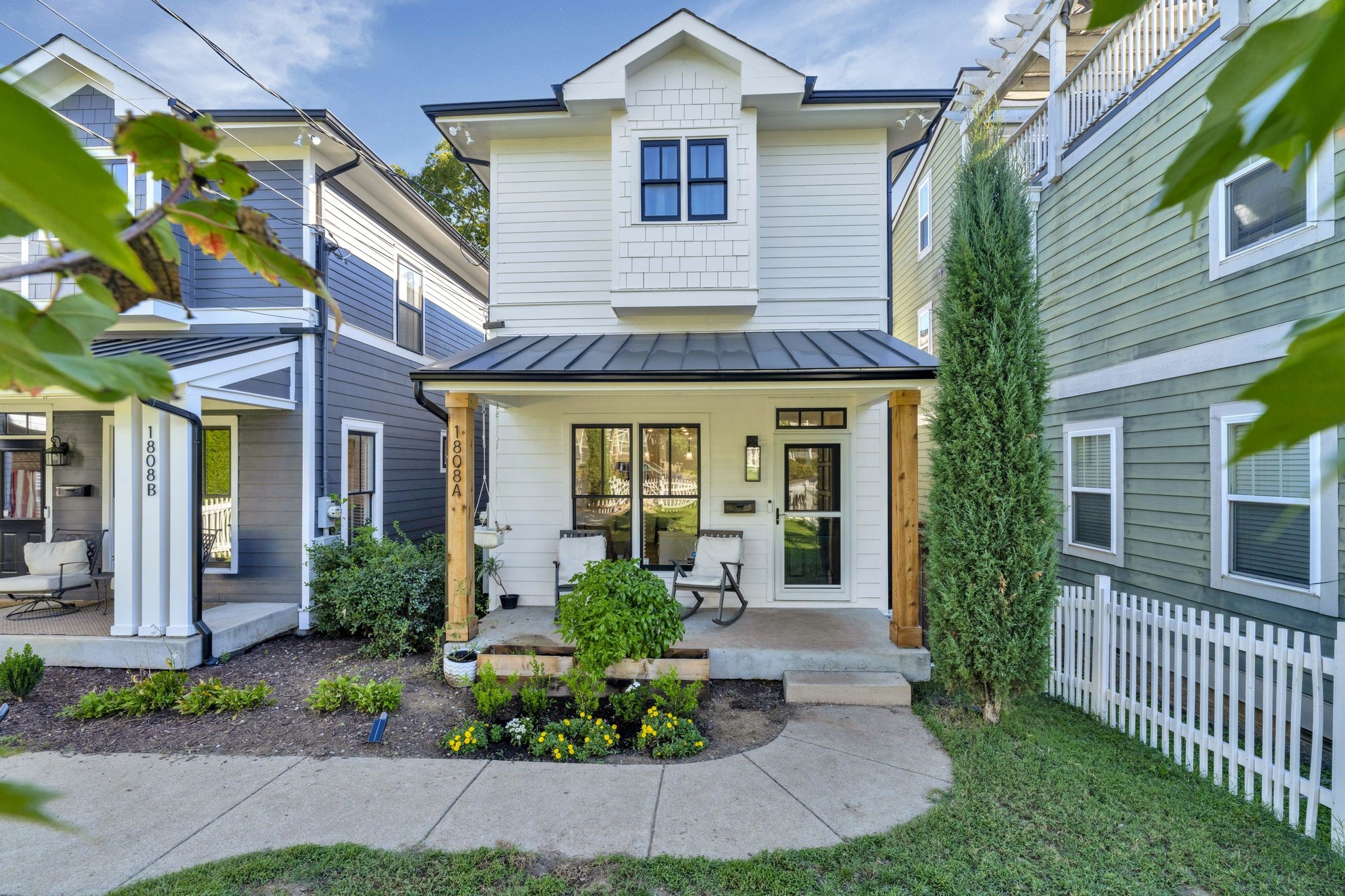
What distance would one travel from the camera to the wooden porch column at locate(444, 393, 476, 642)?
5770mm

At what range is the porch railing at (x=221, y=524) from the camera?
7.46 m

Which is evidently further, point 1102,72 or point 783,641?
point 1102,72

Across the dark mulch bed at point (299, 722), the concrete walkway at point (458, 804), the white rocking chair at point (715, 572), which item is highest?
the white rocking chair at point (715, 572)

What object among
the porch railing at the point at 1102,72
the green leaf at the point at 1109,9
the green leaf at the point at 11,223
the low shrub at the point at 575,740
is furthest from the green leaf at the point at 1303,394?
the porch railing at the point at 1102,72

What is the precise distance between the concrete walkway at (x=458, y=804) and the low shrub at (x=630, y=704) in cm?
68

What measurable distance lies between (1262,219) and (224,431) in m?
10.4

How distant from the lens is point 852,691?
203 inches

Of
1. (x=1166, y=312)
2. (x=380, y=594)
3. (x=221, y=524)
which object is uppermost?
(x=1166, y=312)

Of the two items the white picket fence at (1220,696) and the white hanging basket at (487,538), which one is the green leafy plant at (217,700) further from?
the white picket fence at (1220,696)

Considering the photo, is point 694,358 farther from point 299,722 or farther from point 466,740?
point 299,722

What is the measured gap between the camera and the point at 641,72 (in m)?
6.86

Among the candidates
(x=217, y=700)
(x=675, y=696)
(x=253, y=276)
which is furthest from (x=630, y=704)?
(x=253, y=276)

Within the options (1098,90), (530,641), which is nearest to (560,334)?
(530,641)

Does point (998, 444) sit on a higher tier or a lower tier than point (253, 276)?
lower
